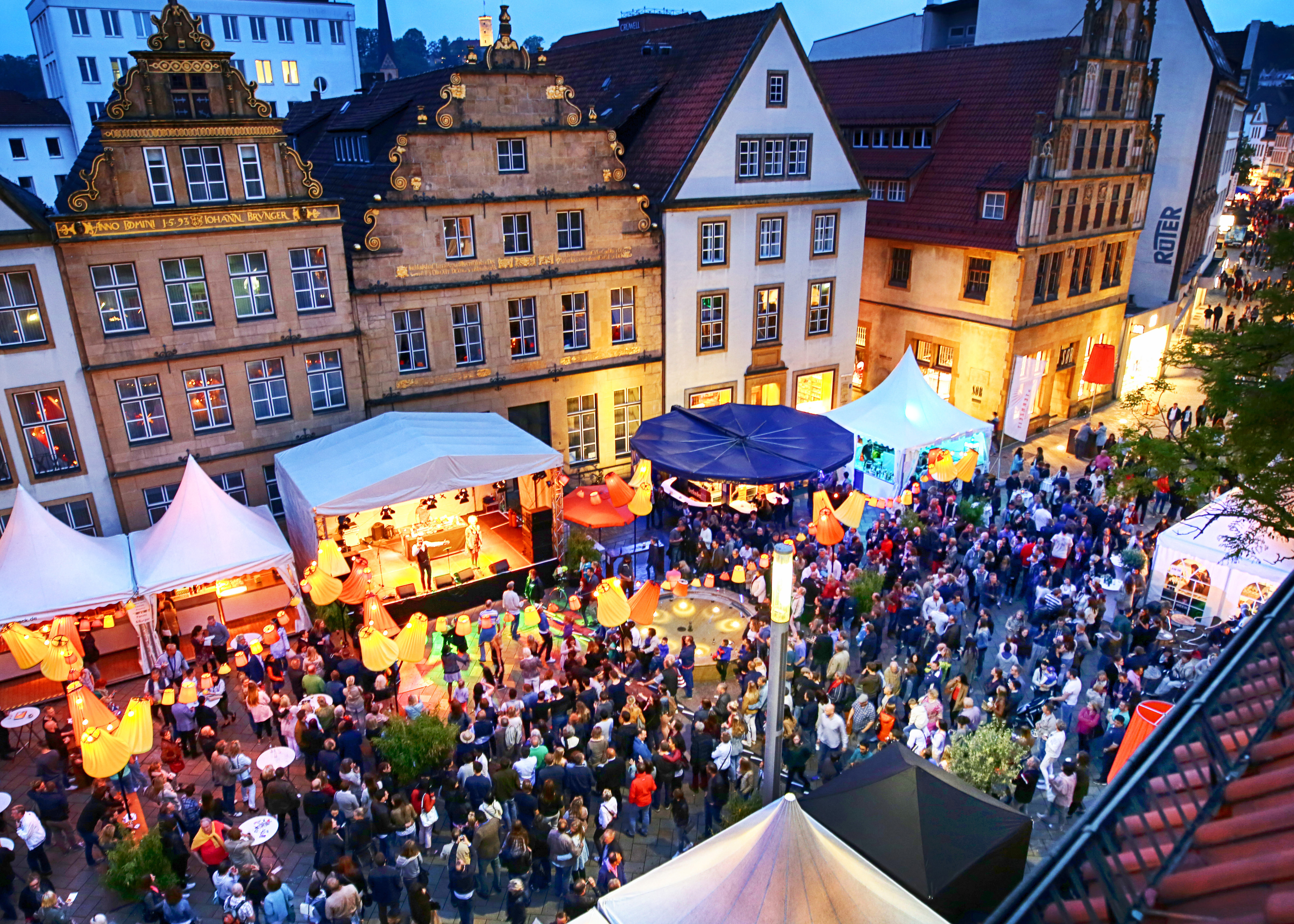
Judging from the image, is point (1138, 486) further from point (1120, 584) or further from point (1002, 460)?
point (1002, 460)

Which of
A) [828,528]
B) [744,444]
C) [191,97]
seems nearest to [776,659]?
[828,528]

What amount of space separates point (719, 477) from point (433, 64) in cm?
9031

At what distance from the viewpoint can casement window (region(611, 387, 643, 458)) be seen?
1026 inches

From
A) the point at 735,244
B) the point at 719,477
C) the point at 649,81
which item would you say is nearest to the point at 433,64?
the point at 649,81

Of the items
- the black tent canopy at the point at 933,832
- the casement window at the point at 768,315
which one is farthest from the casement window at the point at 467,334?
the black tent canopy at the point at 933,832

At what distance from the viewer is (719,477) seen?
19312 millimetres

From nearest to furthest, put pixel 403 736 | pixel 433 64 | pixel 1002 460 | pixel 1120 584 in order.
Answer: pixel 403 736 < pixel 1120 584 < pixel 1002 460 < pixel 433 64

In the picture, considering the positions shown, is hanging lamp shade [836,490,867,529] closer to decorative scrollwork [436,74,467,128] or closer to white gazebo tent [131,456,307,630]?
white gazebo tent [131,456,307,630]

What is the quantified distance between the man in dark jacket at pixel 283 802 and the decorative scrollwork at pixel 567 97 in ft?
56.9

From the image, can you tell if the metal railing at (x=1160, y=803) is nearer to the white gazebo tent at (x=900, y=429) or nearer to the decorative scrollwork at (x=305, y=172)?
the white gazebo tent at (x=900, y=429)

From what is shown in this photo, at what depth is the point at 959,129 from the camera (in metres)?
30.9

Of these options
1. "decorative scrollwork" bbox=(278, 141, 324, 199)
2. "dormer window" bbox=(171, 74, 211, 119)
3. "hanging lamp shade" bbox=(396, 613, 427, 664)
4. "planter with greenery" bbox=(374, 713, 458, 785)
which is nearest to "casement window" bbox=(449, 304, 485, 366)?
"decorative scrollwork" bbox=(278, 141, 324, 199)

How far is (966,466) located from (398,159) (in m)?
17.1

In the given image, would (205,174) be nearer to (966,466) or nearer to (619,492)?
(619,492)
